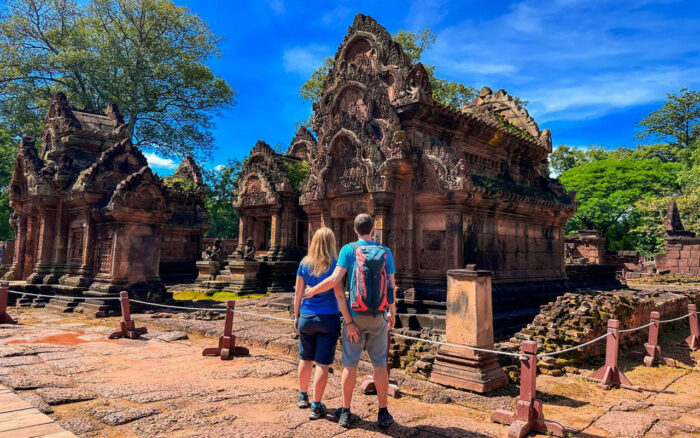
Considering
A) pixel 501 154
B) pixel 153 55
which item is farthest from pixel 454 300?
pixel 153 55

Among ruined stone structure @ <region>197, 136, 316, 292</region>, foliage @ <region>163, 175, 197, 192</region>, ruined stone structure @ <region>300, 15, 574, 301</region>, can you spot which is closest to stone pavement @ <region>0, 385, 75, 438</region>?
ruined stone structure @ <region>300, 15, 574, 301</region>

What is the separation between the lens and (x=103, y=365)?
20.6 ft

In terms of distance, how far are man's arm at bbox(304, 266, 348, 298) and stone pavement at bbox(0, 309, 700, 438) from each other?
127 centimetres

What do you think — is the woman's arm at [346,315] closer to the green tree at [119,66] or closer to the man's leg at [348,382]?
the man's leg at [348,382]

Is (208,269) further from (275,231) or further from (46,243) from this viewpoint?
(46,243)

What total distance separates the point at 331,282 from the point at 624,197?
39.7 metres

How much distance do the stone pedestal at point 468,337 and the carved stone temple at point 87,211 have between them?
9.72 meters

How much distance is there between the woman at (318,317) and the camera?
13.8ft

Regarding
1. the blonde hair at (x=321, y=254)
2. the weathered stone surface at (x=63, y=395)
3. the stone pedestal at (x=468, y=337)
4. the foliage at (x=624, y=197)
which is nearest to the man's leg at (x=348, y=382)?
the blonde hair at (x=321, y=254)

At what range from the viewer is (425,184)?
30.3ft

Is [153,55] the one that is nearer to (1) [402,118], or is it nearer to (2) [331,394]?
(1) [402,118]

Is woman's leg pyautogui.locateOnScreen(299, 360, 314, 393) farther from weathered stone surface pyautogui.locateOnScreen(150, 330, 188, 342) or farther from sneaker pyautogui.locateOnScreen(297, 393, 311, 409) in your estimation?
weathered stone surface pyautogui.locateOnScreen(150, 330, 188, 342)

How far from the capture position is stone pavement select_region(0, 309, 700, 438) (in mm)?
4074

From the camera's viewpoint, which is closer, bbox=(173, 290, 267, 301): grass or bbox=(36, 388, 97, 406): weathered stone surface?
bbox=(36, 388, 97, 406): weathered stone surface
